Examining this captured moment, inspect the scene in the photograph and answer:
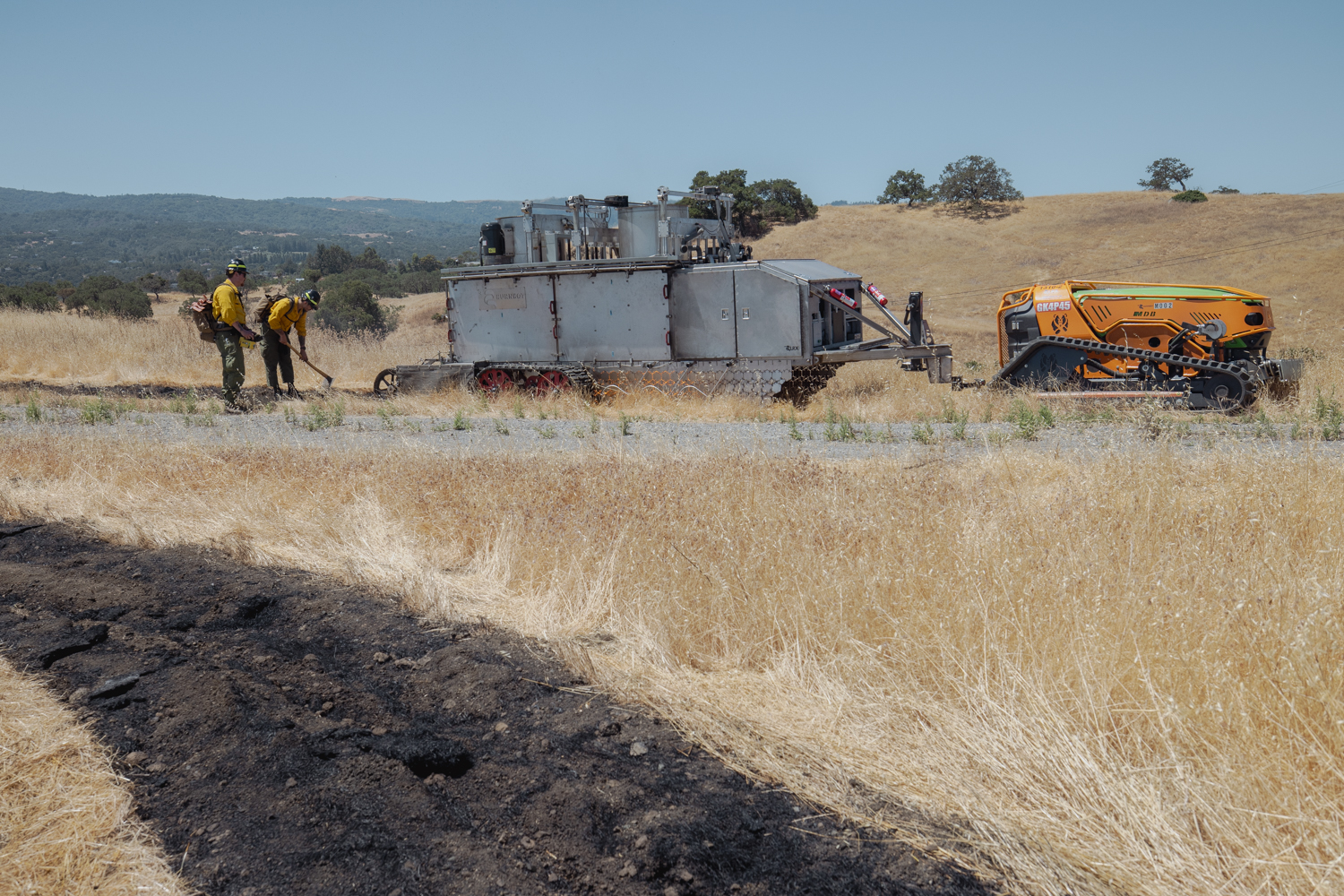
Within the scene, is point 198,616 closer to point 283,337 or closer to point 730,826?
point 730,826

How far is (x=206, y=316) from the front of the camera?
582 inches

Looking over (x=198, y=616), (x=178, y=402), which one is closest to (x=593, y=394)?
(x=178, y=402)

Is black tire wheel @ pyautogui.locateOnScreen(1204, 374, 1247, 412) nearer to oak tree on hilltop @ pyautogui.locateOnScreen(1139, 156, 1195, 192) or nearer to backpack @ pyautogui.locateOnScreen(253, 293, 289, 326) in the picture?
backpack @ pyautogui.locateOnScreen(253, 293, 289, 326)

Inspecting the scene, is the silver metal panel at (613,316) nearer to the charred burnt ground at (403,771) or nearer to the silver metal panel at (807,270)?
the silver metal panel at (807,270)

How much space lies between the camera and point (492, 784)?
345 cm

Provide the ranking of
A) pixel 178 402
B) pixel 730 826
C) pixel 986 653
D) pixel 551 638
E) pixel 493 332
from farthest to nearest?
pixel 493 332 < pixel 178 402 < pixel 551 638 < pixel 986 653 < pixel 730 826

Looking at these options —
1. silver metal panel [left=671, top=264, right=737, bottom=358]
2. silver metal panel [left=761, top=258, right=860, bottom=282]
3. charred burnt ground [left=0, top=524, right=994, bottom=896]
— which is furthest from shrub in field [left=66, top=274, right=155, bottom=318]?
charred burnt ground [left=0, top=524, right=994, bottom=896]

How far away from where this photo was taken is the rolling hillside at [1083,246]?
4647cm

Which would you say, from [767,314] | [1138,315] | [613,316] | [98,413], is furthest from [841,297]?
[98,413]

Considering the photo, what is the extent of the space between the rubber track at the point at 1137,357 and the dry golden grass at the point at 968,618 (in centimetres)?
493

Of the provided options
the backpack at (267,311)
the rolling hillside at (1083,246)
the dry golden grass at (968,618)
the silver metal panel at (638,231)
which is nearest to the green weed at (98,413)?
the backpack at (267,311)

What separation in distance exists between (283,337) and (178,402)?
1.98 m

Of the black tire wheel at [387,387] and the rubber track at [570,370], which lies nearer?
the rubber track at [570,370]

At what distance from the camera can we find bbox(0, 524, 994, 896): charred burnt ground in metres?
2.91
